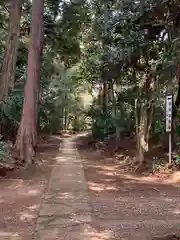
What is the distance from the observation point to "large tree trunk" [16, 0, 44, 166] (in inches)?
527

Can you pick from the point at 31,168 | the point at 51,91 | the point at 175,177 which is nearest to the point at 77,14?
the point at 31,168

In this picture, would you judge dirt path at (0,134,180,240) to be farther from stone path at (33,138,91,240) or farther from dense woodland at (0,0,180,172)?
dense woodland at (0,0,180,172)

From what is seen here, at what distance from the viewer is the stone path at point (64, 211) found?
589 centimetres

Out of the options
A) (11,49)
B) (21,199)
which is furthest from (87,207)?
(11,49)

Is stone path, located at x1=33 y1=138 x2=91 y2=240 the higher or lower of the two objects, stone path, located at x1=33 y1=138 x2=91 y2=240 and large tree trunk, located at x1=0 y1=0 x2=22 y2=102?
the lower

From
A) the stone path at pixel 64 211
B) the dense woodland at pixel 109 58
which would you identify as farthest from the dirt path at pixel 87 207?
the dense woodland at pixel 109 58

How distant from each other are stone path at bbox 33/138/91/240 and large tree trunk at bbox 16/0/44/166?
7.59 feet

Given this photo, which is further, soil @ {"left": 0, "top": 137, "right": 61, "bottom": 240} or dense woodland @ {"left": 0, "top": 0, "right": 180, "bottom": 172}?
dense woodland @ {"left": 0, "top": 0, "right": 180, "bottom": 172}

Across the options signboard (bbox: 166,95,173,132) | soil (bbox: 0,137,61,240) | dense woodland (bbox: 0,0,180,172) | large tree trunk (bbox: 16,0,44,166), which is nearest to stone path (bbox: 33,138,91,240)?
soil (bbox: 0,137,61,240)

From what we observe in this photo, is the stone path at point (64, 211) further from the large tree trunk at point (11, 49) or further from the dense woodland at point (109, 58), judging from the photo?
the large tree trunk at point (11, 49)

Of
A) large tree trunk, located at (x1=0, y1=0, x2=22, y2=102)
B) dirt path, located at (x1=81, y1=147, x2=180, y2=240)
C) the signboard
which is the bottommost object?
dirt path, located at (x1=81, y1=147, x2=180, y2=240)

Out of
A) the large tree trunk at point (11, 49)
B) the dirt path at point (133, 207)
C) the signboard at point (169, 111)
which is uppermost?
the large tree trunk at point (11, 49)

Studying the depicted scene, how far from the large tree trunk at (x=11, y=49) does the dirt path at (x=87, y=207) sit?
4555mm

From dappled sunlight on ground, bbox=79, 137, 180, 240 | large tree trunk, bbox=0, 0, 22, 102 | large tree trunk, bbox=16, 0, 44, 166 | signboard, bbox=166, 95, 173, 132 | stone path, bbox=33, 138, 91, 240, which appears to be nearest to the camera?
stone path, bbox=33, 138, 91, 240
